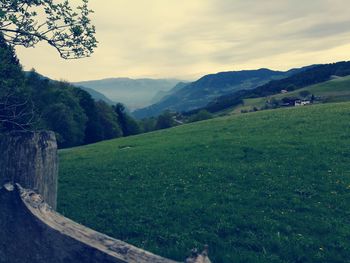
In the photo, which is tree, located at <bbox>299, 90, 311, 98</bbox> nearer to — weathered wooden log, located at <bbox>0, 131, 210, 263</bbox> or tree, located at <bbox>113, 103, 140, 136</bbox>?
tree, located at <bbox>113, 103, 140, 136</bbox>

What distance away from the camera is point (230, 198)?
16.0m

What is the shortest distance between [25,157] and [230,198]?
1327cm

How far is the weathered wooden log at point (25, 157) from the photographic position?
3.72 metres

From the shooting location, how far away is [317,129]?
29.8 metres

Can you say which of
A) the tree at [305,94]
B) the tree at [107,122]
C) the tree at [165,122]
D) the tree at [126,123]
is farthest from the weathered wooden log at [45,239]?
the tree at [305,94]

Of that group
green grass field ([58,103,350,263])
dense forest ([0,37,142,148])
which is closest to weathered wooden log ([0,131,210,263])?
green grass field ([58,103,350,263])

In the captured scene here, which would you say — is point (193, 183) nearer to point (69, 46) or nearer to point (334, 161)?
point (334, 161)

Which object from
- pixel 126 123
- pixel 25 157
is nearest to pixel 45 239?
pixel 25 157

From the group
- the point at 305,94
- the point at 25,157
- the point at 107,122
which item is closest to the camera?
the point at 25,157

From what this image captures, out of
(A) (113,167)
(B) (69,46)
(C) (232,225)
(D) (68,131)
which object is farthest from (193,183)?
(D) (68,131)

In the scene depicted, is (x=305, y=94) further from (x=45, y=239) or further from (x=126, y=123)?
(x=45, y=239)

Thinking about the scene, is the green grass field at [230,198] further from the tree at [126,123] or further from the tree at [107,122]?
the tree at [126,123]

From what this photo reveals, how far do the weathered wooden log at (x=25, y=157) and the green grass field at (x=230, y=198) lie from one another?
27.8 feet

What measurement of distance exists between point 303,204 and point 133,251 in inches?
546
